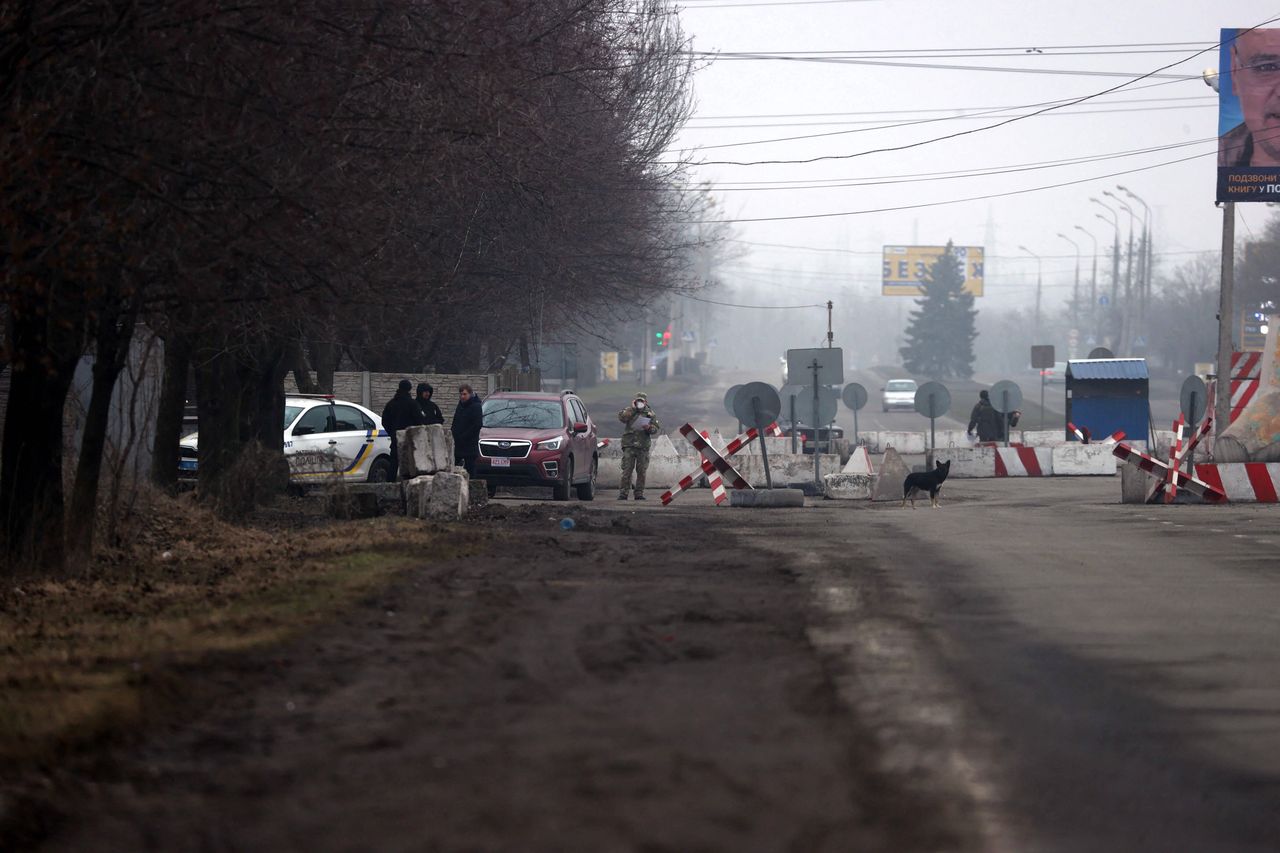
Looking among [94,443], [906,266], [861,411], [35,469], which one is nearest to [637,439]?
[94,443]

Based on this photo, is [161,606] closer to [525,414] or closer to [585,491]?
[525,414]

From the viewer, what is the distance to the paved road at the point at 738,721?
16.0 feet

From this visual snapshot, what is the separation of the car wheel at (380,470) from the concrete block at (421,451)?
7119 millimetres

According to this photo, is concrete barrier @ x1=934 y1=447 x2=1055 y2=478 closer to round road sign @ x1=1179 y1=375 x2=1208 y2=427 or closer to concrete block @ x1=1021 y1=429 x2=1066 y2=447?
round road sign @ x1=1179 y1=375 x2=1208 y2=427

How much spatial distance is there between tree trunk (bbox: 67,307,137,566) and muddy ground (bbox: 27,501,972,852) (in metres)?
3.16

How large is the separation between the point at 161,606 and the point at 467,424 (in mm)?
12359

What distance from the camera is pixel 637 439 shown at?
2391 centimetres

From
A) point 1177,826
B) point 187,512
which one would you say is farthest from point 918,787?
point 187,512

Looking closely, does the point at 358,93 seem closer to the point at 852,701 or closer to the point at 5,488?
the point at 5,488

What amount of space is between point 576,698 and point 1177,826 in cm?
267

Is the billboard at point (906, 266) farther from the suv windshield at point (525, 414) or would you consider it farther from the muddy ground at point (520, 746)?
the muddy ground at point (520, 746)

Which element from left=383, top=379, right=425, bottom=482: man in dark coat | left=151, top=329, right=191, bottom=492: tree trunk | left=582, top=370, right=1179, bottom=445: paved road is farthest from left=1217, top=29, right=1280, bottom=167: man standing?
left=582, top=370, right=1179, bottom=445: paved road

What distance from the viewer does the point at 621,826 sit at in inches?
189

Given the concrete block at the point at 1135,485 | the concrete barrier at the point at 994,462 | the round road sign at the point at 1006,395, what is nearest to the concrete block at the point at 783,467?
the concrete barrier at the point at 994,462
